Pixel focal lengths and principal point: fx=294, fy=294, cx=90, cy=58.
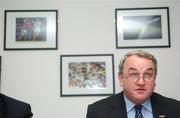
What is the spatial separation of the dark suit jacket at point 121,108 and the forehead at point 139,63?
0.89ft

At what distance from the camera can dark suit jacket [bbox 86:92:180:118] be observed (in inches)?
81.6

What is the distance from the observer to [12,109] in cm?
191

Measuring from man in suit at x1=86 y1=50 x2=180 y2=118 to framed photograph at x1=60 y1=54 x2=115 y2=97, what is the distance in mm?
1250

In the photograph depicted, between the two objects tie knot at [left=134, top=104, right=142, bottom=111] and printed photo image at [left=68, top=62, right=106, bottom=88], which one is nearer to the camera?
tie knot at [left=134, top=104, right=142, bottom=111]

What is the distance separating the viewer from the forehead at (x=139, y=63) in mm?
2021

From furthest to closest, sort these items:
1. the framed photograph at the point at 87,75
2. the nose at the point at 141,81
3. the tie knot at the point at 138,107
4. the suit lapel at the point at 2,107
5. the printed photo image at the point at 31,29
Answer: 1. the printed photo image at the point at 31,29
2. the framed photograph at the point at 87,75
3. the tie knot at the point at 138,107
4. the nose at the point at 141,81
5. the suit lapel at the point at 2,107

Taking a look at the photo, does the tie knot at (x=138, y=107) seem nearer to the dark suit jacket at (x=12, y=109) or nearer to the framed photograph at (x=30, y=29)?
the dark suit jacket at (x=12, y=109)

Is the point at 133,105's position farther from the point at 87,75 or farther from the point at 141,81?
the point at 87,75

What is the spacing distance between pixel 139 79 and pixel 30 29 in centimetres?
196

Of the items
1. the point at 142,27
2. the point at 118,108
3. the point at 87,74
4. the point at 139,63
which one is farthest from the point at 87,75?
the point at 139,63

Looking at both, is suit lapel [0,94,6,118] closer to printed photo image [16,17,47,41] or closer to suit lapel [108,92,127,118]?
suit lapel [108,92,127,118]

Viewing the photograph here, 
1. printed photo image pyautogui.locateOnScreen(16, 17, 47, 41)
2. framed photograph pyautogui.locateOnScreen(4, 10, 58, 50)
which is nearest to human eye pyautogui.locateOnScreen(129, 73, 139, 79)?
framed photograph pyautogui.locateOnScreen(4, 10, 58, 50)

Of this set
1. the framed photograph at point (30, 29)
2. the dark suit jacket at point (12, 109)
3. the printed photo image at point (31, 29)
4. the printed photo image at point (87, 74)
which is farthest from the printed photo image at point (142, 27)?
the dark suit jacket at point (12, 109)

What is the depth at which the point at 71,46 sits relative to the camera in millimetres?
3535
